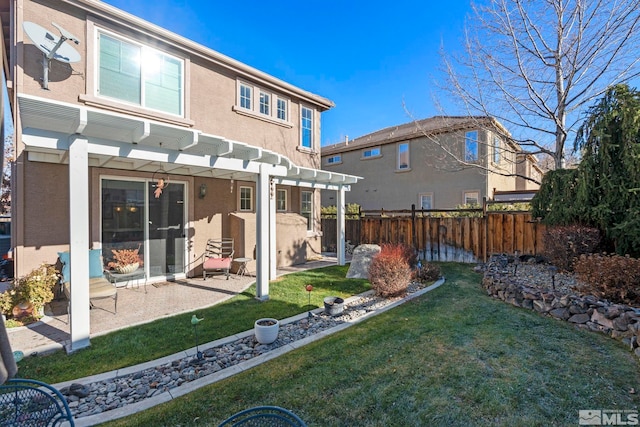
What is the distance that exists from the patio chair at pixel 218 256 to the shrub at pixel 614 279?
26.0 feet

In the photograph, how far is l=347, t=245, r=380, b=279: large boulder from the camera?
9.16 metres

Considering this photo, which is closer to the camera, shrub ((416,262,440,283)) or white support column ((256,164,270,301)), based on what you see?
white support column ((256,164,270,301))

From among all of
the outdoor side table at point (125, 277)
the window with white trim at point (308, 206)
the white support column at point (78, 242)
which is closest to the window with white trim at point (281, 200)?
the window with white trim at point (308, 206)

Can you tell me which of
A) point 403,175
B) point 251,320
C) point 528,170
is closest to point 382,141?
point 403,175

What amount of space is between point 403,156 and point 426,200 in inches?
106

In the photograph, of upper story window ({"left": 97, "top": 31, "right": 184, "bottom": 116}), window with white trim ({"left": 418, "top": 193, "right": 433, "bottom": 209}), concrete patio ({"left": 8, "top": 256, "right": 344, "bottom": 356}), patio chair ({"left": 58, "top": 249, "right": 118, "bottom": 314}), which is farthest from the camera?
window with white trim ({"left": 418, "top": 193, "right": 433, "bottom": 209})

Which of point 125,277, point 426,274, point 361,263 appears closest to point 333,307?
point 361,263

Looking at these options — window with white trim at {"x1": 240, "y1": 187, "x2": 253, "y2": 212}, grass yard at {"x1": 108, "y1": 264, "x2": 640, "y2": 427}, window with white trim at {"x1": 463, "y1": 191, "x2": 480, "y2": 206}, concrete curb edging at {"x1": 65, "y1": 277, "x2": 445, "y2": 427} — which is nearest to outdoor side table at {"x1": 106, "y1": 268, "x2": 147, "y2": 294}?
concrete curb edging at {"x1": 65, "y1": 277, "x2": 445, "y2": 427}

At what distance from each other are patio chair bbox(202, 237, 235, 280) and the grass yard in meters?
4.55

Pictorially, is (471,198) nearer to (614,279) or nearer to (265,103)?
(614,279)

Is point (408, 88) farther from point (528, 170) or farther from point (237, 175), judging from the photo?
point (528, 170)

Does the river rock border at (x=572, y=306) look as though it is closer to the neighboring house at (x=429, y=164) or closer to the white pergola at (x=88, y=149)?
the white pergola at (x=88, y=149)

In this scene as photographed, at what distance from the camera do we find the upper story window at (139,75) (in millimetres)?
7547

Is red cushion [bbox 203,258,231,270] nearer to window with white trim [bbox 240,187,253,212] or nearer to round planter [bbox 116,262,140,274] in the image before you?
round planter [bbox 116,262,140,274]
